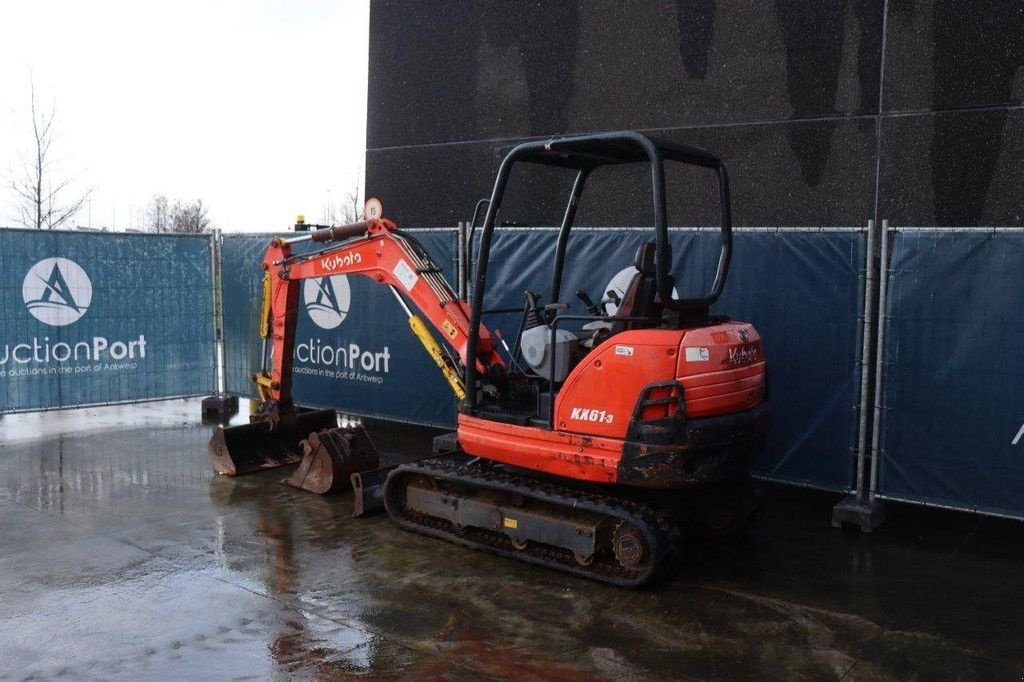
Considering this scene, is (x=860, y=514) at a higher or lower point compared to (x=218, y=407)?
lower

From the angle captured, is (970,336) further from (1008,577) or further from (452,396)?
(452,396)

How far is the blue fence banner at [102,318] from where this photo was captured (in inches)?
414

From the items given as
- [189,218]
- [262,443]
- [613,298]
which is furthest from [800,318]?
[189,218]

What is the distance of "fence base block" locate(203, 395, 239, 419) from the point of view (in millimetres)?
11570

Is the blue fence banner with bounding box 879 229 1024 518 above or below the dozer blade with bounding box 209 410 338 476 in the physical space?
above

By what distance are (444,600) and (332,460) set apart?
8.65ft

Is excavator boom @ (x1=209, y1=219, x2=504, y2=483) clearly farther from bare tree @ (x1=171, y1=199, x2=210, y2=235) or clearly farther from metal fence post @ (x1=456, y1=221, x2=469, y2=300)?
bare tree @ (x1=171, y1=199, x2=210, y2=235)

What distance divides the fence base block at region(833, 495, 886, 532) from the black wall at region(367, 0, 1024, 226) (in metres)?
4.00

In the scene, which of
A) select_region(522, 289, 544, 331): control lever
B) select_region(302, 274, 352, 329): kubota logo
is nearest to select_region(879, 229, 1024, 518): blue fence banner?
select_region(522, 289, 544, 331): control lever

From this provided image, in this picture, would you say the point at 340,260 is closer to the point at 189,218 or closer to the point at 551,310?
the point at 551,310

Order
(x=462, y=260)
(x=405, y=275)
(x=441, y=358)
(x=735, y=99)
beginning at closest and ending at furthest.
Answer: (x=441, y=358) < (x=405, y=275) < (x=462, y=260) < (x=735, y=99)

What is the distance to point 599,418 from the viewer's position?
589cm

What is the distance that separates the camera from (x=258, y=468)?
28.1 ft

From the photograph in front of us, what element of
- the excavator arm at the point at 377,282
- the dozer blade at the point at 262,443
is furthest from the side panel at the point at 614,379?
the dozer blade at the point at 262,443
